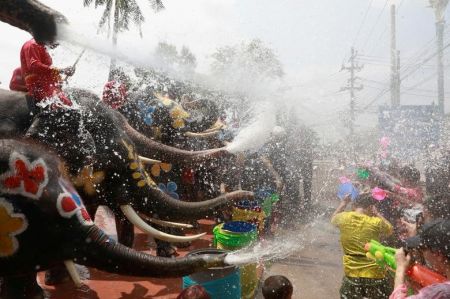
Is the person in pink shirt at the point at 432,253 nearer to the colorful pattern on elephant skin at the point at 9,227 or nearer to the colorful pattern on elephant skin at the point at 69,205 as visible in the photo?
the colorful pattern on elephant skin at the point at 69,205

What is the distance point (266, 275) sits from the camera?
5.85m

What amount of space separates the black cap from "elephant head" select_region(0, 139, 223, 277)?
5.16 ft

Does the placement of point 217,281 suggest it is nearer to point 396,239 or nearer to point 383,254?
point 383,254

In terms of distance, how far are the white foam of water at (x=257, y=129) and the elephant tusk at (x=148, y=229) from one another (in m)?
4.87

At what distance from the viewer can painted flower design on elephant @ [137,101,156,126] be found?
20.9 ft

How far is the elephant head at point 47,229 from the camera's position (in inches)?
90.0

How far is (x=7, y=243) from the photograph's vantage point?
2275 millimetres

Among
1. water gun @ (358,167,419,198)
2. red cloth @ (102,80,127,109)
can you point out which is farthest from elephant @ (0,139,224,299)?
water gun @ (358,167,419,198)

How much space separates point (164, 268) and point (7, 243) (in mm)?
1018

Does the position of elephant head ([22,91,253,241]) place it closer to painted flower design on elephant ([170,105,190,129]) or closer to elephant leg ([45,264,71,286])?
elephant leg ([45,264,71,286])

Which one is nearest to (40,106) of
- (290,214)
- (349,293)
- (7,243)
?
(7,243)

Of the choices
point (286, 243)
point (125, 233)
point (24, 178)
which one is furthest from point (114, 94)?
point (286, 243)

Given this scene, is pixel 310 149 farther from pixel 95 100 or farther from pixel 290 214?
pixel 95 100

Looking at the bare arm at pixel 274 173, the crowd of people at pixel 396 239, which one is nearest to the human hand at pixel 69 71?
the crowd of people at pixel 396 239
